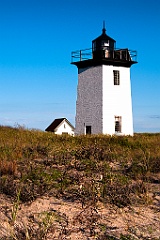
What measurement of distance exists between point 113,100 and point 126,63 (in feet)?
12.1

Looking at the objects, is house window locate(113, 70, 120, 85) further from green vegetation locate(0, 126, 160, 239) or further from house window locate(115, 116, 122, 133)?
green vegetation locate(0, 126, 160, 239)

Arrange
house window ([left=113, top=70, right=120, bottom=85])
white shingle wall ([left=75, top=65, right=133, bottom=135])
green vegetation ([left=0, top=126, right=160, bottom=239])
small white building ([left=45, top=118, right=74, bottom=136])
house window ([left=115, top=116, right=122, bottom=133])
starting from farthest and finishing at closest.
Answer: small white building ([left=45, top=118, right=74, bottom=136]) < house window ([left=113, top=70, right=120, bottom=85]) < house window ([left=115, top=116, right=122, bottom=133]) < white shingle wall ([left=75, top=65, right=133, bottom=135]) < green vegetation ([left=0, top=126, right=160, bottom=239])

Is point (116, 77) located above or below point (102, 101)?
above

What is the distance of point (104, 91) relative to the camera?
24750 mm

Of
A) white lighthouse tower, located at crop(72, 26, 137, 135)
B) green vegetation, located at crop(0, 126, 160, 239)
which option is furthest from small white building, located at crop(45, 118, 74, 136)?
green vegetation, located at crop(0, 126, 160, 239)

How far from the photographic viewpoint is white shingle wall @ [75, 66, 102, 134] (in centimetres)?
2453

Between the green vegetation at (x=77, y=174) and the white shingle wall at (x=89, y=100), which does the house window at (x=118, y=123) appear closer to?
the white shingle wall at (x=89, y=100)

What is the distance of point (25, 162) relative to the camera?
288 inches

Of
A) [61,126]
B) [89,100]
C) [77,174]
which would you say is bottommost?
[77,174]

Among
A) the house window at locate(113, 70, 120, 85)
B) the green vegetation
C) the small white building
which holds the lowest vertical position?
the green vegetation

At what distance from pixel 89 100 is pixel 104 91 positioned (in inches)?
52.2

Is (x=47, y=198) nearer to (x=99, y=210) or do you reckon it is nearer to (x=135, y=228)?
(x=99, y=210)

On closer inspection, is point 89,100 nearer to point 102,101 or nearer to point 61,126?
point 102,101

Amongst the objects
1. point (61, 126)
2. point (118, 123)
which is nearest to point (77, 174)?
point (118, 123)
